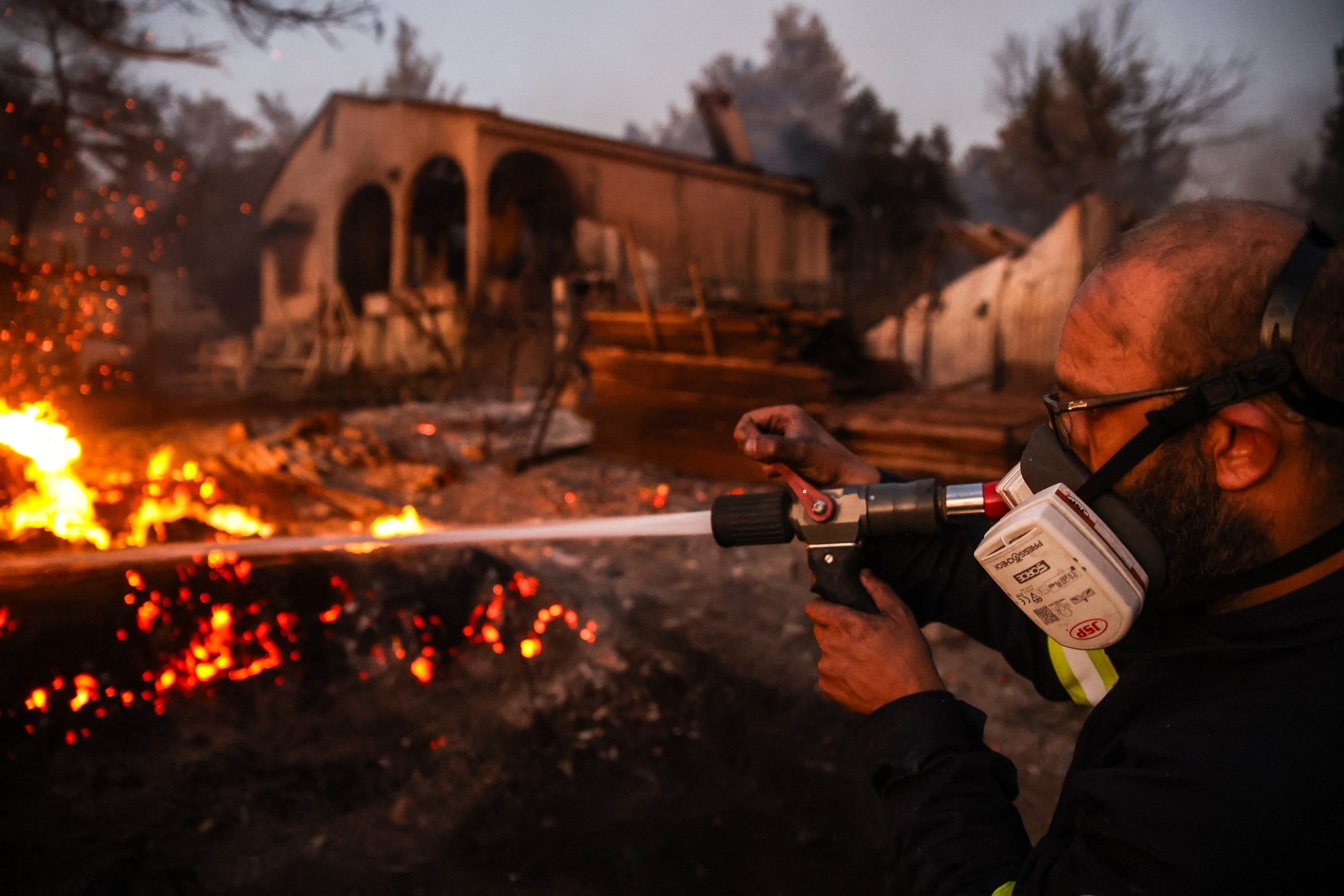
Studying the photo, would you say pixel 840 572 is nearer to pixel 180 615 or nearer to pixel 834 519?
pixel 834 519

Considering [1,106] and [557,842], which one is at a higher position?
[1,106]

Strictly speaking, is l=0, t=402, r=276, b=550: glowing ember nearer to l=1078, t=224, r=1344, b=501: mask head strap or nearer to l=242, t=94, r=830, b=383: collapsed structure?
l=1078, t=224, r=1344, b=501: mask head strap

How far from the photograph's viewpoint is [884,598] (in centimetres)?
183

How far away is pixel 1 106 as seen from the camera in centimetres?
1305

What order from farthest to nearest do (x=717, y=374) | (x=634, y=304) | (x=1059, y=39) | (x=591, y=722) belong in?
(x=1059, y=39)
(x=634, y=304)
(x=717, y=374)
(x=591, y=722)

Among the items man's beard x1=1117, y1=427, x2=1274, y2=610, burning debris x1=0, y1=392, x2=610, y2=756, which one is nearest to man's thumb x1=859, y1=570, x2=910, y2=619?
man's beard x1=1117, y1=427, x2=1274, y2=610

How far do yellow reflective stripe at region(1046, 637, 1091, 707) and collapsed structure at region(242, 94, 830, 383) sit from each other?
13316mm

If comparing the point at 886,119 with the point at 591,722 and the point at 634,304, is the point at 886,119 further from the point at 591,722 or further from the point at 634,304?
the point at 591,722

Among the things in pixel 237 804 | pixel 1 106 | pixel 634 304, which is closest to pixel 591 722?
pixel 237 804

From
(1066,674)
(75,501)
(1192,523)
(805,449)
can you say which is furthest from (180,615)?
(1192,523)

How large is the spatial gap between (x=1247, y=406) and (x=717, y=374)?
25.8ft

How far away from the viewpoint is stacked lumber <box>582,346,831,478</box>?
8.53m

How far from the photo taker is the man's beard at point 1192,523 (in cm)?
130

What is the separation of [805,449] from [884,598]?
543mm
